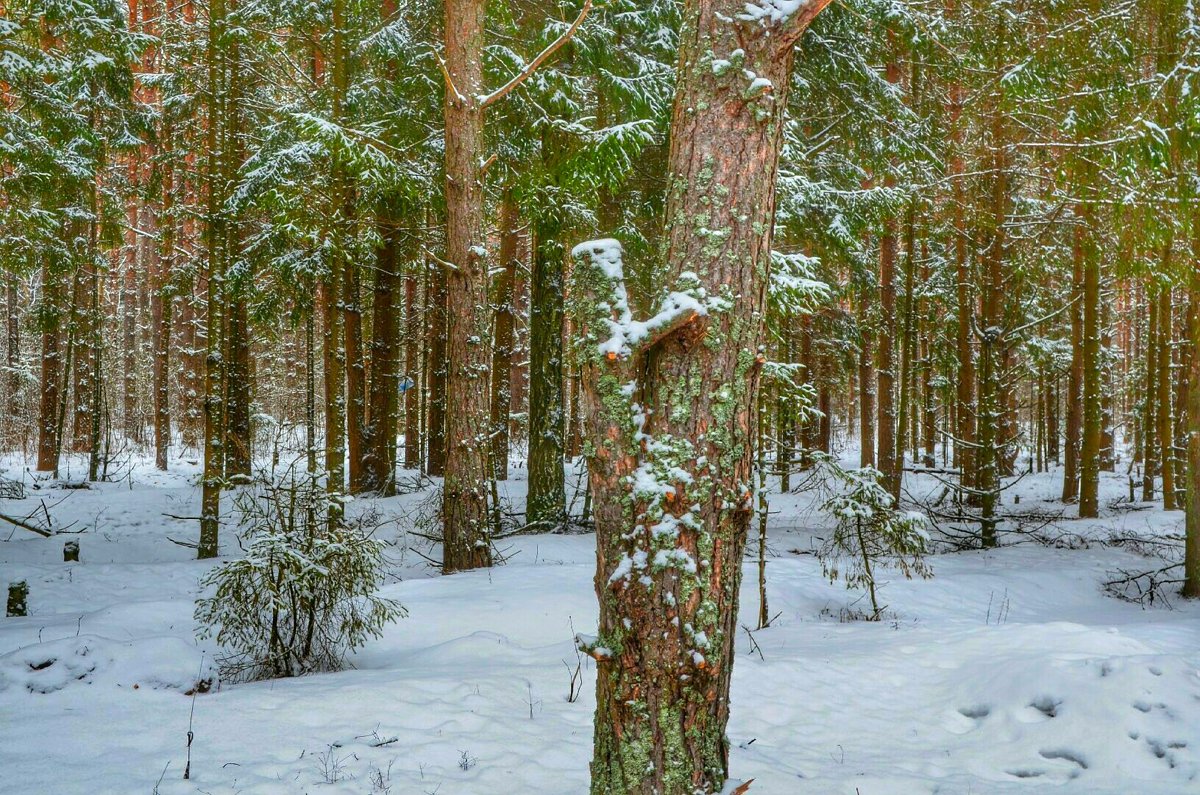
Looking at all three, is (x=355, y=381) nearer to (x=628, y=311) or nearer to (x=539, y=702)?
(x=539, y=702)

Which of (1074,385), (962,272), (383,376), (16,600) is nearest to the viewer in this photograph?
(16,600)

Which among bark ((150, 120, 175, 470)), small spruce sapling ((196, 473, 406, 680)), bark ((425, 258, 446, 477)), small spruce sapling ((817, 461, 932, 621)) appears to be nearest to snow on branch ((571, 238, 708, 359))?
small spruce sapling ((196, 473, 406, 680))

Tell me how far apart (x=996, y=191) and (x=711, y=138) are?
11637 mm

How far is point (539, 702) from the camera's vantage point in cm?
488

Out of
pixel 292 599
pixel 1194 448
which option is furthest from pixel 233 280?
pixel 1194 448

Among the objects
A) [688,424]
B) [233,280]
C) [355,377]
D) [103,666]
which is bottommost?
[103,666]

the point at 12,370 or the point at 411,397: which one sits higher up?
the point at 12,370

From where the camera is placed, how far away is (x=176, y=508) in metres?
13.0

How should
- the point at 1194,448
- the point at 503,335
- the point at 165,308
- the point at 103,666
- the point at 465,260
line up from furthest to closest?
the point at 165,308 → the point at 503,335 → the point at 1194,448 → the point at 465,260 → the point at 103,666

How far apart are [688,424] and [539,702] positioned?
3251mm

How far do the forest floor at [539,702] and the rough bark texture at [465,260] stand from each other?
1.38 meters

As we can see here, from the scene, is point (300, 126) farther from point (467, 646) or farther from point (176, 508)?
point (176, 508)

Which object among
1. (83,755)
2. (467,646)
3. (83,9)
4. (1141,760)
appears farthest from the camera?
(83,9)

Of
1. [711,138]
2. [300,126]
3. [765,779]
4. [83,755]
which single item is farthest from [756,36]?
[300,126]
